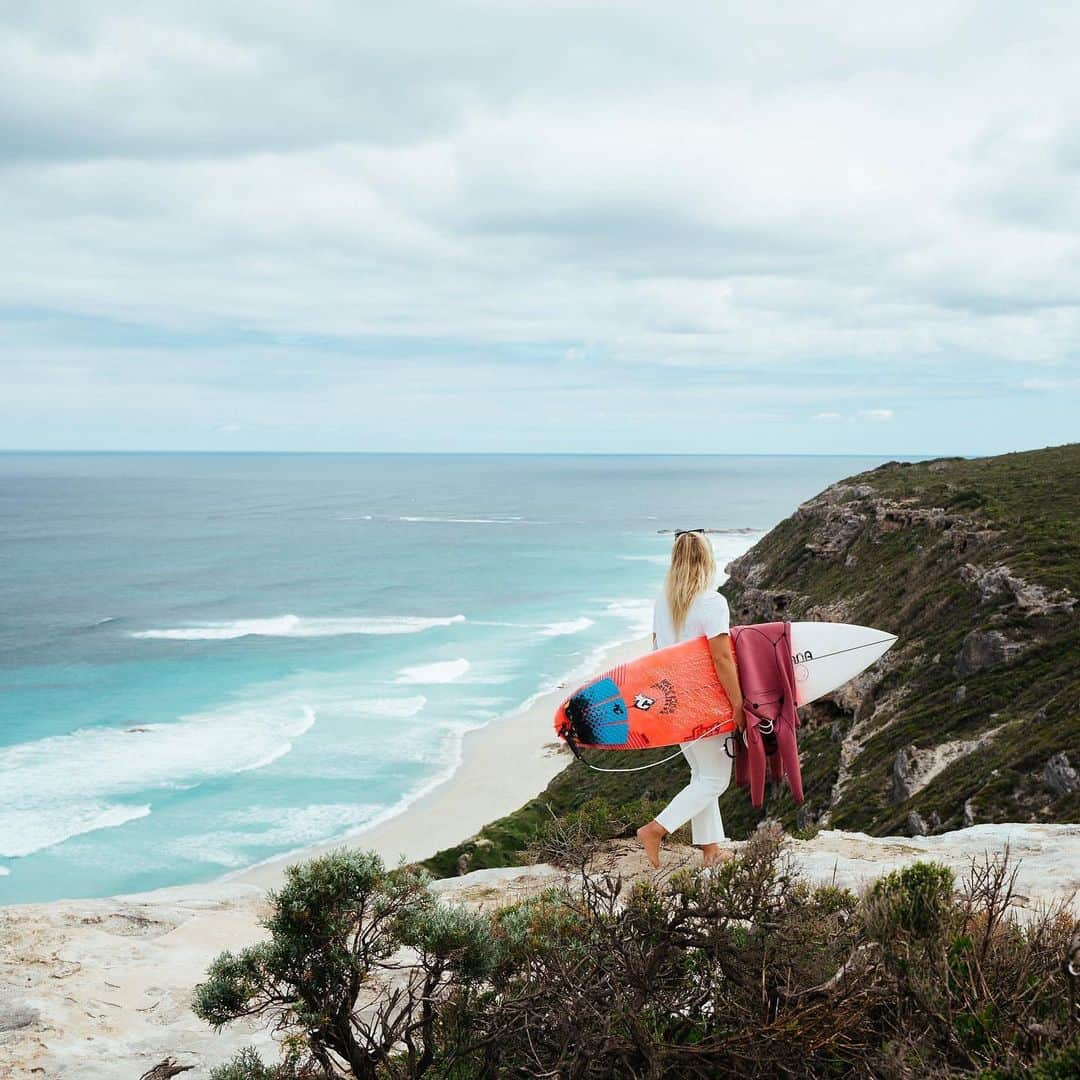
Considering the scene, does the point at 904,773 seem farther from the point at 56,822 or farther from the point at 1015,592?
the point at 56,822

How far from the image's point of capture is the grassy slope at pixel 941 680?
572 inches

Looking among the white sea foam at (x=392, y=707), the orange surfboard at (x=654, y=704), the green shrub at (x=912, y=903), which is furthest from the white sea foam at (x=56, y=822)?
the green shrub at (x=912, y=903)

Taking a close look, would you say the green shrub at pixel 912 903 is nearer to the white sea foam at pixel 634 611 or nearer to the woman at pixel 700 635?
the woman at pixel 700 635

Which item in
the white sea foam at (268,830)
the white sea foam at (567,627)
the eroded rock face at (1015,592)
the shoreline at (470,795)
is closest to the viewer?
the eroded rock face at (1015,592)

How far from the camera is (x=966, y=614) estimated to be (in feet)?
78.8

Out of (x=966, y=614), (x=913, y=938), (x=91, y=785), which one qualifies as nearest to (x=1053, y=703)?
(x=966, y=614)

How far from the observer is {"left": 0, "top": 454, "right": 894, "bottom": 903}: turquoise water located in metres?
32.0

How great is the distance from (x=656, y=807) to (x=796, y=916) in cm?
598

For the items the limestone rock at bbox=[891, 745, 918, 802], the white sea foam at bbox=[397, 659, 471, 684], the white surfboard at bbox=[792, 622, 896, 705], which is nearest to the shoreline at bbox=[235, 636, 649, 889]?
the white sea foam at bbox=[397, 659, 471, 684]

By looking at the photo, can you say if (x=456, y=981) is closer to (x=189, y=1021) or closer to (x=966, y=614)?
(x=189, y=1021)

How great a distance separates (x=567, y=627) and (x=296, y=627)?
19.2 metres

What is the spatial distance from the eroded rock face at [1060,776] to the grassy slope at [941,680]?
0.41 feet

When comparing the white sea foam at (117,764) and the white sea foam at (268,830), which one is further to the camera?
the white sea foam at (117,764)

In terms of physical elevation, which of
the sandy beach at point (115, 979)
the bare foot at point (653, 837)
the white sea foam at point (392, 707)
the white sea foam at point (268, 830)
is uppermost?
the bare foot at point (653, 837)
